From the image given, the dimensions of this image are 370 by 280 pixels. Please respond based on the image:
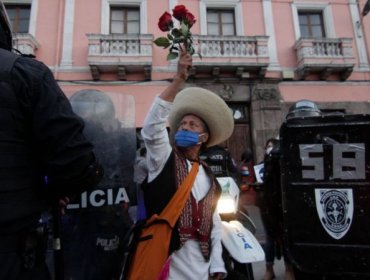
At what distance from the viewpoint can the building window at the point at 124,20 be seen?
1111cm

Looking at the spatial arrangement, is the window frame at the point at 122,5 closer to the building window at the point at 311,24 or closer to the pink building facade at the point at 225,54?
the pink building facade at the point at 225,54

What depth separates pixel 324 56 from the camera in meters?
10.8

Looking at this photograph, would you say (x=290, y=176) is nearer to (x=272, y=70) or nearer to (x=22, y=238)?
(x=22, y=238)

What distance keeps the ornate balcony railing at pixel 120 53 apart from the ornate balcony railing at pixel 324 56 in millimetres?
4876

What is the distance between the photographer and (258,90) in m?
10.8

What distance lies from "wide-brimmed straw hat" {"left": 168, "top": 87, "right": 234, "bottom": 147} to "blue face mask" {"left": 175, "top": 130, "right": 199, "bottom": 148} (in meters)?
0.18

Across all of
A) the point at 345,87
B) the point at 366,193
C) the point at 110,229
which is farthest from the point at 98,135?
the point at 345,87

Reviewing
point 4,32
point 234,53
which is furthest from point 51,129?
point 234,53

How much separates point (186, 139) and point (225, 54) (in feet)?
30.5

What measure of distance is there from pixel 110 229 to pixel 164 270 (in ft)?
1.19

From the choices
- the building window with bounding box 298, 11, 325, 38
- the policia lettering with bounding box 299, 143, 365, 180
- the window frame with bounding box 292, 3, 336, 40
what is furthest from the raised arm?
the building window with bounding box 298, 11, 325, 38

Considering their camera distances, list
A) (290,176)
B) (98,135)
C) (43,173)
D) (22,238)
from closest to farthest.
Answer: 1. (22,238)
2. (43,173)
3. (98,135)
4. (290,176)

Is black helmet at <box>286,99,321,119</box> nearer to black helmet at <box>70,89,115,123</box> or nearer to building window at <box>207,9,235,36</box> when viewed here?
black helmet at <box>70,89,115,123</box>

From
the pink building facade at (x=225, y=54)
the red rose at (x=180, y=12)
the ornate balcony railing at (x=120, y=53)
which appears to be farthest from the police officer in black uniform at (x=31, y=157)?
the ornate balcony railing at (x=120, y=53)
